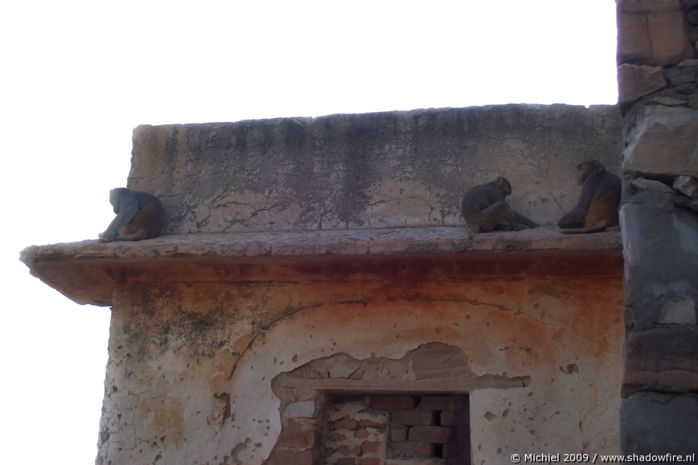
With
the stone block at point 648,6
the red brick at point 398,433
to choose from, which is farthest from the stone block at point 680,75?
the red brick at point 398,433

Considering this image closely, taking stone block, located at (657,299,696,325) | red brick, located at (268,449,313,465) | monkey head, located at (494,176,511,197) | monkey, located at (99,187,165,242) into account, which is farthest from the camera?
monkey, located at (99,187,165,242)

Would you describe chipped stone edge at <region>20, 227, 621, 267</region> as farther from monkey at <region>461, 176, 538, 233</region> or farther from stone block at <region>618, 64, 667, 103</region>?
stone block at <region>618, 64, 667, 103</region>

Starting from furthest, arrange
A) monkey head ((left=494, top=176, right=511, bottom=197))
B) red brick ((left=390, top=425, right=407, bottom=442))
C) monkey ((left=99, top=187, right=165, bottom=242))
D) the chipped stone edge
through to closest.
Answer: monkey ((left=99, top=187, right=165, bottom=242))
monkey head ((left=494, top=176, right=511, bottom=197))
red brick ((left=390, top=425, right=407, bottom=442))
the chipped stone edge

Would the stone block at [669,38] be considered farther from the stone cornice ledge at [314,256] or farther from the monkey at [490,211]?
the monkey at [490,211]

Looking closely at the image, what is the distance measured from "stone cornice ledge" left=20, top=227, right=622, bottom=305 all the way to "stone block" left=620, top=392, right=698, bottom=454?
6.28 feet

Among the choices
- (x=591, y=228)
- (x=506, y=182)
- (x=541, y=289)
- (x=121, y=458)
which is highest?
(x=506, y=182)

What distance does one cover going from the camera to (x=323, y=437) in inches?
213

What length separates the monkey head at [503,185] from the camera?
5539 millimetres

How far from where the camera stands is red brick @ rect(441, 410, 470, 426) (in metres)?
5.32

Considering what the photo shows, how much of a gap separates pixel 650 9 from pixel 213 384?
3520mm

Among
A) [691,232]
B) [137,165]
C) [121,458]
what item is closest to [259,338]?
[121,458]

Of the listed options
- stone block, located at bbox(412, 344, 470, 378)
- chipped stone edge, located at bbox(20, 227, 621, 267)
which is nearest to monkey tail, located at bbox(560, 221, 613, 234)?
chipped stone edge, located at bbox(20, 227, 621, 267)

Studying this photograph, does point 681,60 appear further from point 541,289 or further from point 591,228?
point 541,289

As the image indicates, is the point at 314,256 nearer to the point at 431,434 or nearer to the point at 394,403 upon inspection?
the point at 394,403
